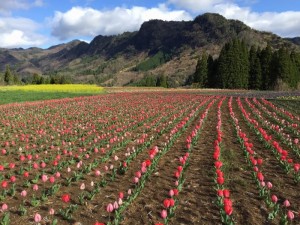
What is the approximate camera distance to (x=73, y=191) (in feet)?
26.3

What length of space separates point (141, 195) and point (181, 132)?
8.14 m

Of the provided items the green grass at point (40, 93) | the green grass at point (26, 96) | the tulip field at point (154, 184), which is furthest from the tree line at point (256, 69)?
the tulip field at point (154, 184)

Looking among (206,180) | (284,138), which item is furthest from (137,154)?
(284,138)

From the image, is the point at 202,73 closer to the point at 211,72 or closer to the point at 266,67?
the point at 211,72

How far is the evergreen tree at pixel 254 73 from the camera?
275 ft

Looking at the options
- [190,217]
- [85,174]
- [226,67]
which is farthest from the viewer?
[226,67]

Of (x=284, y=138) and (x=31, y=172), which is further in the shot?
(x=284, y=138)

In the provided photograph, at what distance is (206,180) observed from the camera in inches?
347

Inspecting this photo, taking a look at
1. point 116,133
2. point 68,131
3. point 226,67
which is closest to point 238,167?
point 116,133

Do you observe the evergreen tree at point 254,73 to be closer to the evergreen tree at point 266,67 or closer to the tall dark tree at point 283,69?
the evergreen tree at point 266,67

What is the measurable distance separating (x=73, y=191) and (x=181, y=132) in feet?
27.5

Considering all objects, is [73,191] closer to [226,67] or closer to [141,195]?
[141,195]

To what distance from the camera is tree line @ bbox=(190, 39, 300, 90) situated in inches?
3172

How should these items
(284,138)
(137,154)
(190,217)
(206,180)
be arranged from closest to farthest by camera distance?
1. (190,217)
2. (206,180)
3. (137,154)
4. (284,138)
